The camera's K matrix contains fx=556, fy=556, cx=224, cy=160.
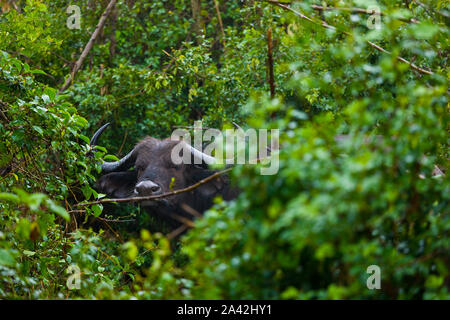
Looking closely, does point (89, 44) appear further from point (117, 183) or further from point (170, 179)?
point (170, 179)

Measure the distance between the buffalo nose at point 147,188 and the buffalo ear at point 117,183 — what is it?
1.08 m

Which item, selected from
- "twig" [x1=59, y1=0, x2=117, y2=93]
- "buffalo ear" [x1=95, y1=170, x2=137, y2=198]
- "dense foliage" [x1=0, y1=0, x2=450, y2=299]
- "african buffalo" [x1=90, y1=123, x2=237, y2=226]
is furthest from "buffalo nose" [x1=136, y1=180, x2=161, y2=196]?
"twig" [x1=59, y1=0, x2=117, y2=93]

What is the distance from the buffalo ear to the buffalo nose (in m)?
1.08

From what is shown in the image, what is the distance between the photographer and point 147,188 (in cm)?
553

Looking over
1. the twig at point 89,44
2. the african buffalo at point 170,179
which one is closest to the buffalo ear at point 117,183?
the african buffalo at point 170,179

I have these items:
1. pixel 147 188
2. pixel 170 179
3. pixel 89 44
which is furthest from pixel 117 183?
pixel 89 44

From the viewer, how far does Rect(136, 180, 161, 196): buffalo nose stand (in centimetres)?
553

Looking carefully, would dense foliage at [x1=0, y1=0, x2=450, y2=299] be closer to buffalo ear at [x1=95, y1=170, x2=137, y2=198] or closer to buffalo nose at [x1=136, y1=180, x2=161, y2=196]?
buffalo nose at [x1=136, y1=180, x2=161, y2=196]

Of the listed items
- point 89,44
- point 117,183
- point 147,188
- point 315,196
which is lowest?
point 117,183

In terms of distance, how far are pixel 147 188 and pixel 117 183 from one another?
52.2 inches

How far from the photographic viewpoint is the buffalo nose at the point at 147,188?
5531mm

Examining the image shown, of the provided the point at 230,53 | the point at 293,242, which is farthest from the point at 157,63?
the point at 293,242

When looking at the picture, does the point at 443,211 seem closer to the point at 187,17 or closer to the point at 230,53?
the point at 230,53
